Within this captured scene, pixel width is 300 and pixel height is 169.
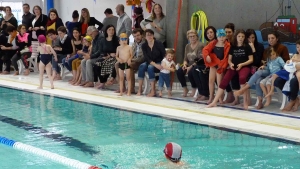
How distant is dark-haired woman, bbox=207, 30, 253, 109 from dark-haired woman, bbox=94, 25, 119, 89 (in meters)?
3.15

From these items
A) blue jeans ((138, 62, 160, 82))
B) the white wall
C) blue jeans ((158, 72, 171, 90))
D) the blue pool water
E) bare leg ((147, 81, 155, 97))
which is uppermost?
the white wall

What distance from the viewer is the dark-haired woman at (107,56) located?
1158cm

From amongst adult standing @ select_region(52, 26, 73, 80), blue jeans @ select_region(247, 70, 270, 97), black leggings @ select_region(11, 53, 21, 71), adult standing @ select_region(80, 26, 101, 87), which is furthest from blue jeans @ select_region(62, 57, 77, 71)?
blue jeans @ select_region(247, 70, 270, 97)

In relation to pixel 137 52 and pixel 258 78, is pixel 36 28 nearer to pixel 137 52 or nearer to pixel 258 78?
pixel 137 52

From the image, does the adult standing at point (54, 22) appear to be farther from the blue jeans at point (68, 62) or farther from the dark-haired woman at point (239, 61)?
the dark-haired woman at point (239, 61)

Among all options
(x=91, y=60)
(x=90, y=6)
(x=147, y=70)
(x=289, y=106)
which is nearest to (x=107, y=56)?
(x=91, y=60)

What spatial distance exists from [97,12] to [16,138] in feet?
38.3

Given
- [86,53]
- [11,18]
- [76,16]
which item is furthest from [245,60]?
[11,18]

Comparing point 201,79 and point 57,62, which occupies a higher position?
point 57,62

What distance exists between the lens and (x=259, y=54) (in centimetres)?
921

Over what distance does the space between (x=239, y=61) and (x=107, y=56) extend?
352 centimetres

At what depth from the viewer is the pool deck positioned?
7430 millimetres

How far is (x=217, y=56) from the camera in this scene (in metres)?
9.32

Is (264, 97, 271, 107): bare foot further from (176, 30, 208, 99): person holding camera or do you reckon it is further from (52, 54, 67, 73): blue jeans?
(52, 54, 67, 73): blue jeans
